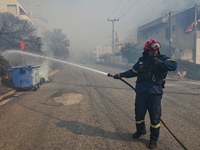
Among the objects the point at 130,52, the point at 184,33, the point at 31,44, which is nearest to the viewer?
the point at 31,44

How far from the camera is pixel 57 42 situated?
41219mm

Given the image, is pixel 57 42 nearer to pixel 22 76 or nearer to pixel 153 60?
pixel 22 76

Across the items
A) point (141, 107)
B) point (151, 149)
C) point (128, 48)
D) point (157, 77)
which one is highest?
point (128, 48)

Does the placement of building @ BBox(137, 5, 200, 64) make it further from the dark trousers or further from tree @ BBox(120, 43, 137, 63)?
the dark trousers

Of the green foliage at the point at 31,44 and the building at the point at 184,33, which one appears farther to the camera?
the building at the point at 184,33

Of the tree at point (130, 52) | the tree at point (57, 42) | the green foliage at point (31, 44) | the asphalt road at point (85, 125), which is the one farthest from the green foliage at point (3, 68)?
the tree at point (130, 52)

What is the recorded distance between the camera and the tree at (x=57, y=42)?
1410 inches

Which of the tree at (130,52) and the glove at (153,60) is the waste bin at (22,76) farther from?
the tree at (130,52)

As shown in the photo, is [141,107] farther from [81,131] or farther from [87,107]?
[87,107]

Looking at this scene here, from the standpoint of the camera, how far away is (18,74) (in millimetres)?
7883

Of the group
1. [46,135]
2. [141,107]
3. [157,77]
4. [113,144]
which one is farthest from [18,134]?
[157,77]

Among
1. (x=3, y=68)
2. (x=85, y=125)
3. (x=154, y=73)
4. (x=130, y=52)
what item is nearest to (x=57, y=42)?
(x=130, y=52)

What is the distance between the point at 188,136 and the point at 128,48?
33.1 metres

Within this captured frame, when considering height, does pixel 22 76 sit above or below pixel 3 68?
below
